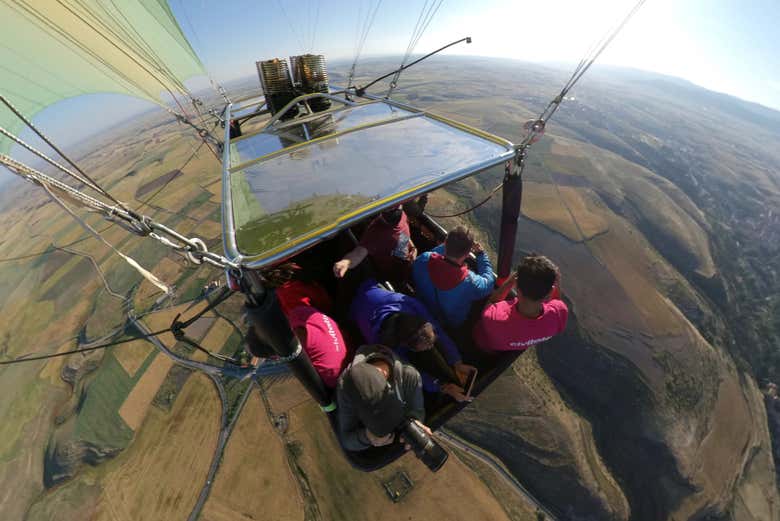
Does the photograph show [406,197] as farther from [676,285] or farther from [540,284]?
[676,285]

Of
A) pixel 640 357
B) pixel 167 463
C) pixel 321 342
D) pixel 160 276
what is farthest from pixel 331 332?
pixel 160 276

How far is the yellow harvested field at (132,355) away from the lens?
2166 centimetres

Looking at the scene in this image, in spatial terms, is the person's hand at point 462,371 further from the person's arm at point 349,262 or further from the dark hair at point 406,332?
the person's arm at point 349,262

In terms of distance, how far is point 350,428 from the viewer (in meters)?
2.33

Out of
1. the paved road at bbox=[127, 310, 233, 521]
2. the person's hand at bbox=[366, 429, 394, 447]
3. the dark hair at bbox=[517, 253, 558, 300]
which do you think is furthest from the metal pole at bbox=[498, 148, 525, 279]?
the paved road at bbox=[127, 310, 233, 521]

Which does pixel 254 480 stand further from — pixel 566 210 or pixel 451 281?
pixel 566 210

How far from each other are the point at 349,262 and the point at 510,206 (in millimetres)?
2160

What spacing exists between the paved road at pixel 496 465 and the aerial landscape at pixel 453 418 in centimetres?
10

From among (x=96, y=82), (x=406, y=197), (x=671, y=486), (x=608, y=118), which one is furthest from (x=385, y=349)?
(x=608, y=118)

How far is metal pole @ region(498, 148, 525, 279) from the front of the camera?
3324mm

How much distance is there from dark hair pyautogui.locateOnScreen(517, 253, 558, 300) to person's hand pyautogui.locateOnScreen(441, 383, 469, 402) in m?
1.20

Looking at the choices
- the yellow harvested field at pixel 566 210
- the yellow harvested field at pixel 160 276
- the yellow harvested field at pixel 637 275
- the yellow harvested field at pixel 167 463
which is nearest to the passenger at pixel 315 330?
the yellow harvested field at pixel 167 463

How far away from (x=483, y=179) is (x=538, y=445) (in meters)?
39.1

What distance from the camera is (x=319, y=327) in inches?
107
